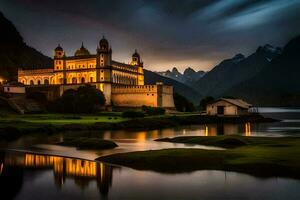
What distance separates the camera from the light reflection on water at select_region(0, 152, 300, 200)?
76.6ft

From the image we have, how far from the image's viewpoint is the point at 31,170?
31.8 metres

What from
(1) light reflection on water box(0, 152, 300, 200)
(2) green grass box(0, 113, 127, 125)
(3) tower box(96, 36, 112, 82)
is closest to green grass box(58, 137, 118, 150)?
(1) light reflection on water box(0, 152, 300, 200)

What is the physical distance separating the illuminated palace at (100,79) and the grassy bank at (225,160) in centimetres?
8170

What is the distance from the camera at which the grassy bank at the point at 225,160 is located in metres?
28.8

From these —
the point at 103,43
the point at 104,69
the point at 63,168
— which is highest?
the point at 103,43

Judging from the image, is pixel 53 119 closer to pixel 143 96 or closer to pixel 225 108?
pixel 225 108

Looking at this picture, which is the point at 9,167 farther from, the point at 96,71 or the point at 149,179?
the point at 96,71

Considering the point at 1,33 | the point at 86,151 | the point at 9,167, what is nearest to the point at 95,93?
the point at 86,151

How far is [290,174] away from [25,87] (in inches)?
4054

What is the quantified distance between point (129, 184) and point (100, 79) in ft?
334

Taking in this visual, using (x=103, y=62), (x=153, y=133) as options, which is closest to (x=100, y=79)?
(x=103, y=62)

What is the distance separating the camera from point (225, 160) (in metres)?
32.2

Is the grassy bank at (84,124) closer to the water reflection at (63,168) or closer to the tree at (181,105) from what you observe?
the water reflection at (63,168)

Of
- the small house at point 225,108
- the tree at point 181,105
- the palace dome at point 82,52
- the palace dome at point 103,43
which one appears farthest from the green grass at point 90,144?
the palace dome at point 82,52
